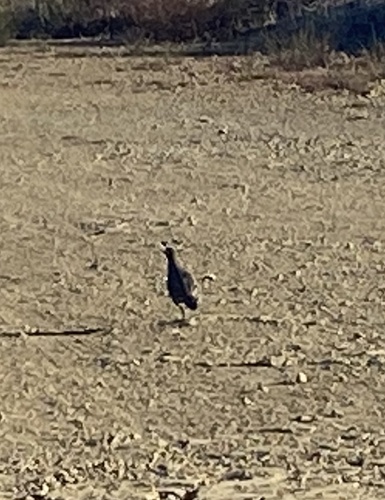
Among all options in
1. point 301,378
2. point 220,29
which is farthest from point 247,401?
point 220,29

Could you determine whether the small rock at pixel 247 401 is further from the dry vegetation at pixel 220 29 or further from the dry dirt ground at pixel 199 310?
the dry vegetation at pixel 220 29

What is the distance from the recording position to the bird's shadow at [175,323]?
37.3 feet

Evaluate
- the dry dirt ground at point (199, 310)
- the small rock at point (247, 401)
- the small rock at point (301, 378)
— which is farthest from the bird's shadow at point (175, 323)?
the small rock at point (247, 401)

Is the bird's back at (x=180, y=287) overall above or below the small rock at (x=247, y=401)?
below

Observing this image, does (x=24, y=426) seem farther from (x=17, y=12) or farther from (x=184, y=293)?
(x=17, y=12)

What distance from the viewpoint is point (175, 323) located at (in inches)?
450

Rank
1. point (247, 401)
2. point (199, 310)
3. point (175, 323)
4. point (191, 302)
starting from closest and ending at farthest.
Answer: point (247, 401)
point (175, 323)
point (191, 302)
point (199, 310)

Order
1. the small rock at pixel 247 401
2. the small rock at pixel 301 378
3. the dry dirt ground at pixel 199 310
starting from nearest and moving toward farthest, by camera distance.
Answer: the dry dirt ground at pixel 199 310 → the small rock at pixel 247 401 → the small rock at pixel 301 378

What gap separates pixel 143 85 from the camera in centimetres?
2661

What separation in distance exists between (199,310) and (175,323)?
40 cm

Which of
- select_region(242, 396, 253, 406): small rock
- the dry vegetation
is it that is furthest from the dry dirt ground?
the dry vegetation

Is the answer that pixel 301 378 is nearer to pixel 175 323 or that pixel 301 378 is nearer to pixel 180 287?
pixel 175 323

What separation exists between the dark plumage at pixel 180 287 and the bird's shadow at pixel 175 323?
0.12m

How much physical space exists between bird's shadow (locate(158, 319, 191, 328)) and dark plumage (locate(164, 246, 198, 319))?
125 mm
